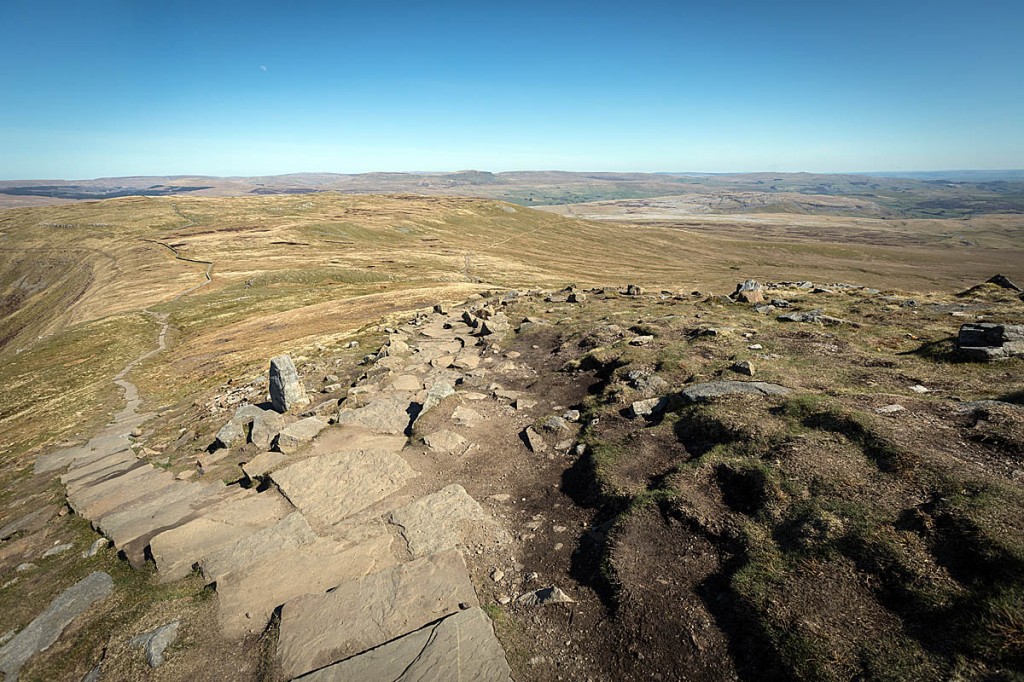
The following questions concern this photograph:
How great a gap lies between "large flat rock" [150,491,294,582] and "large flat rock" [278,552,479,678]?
3.59m

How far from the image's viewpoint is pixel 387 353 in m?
25.4

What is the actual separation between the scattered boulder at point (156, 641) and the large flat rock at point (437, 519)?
4.90 metres

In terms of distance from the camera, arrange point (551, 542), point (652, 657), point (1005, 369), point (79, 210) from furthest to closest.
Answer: point (79, 210) < point (1005, 369) < point (551, 542) < point (652, 657)

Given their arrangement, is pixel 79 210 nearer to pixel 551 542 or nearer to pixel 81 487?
pixel 81 487

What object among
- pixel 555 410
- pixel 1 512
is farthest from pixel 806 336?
pixel 1 512

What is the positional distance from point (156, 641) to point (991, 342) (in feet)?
86.1

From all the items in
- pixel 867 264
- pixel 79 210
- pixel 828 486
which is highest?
pixel 79 210

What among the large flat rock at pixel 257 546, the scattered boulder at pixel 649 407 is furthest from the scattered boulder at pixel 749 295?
the large flat rock at pixel 257 546

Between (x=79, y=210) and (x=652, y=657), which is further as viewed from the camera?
(x=79, y=210)

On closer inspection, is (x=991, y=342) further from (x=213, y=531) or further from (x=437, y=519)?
(x=213, y=531)

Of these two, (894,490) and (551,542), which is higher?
(894,490)

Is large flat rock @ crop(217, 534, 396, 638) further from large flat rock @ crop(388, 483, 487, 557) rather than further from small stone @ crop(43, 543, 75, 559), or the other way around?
small stone @ crop(43, 543, 75, 559)

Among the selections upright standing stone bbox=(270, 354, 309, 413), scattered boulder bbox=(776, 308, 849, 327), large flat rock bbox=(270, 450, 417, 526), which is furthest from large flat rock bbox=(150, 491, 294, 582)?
scattered boulder bbox=(776, 308, 849, 327)

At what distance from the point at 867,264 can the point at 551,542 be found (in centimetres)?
13782
